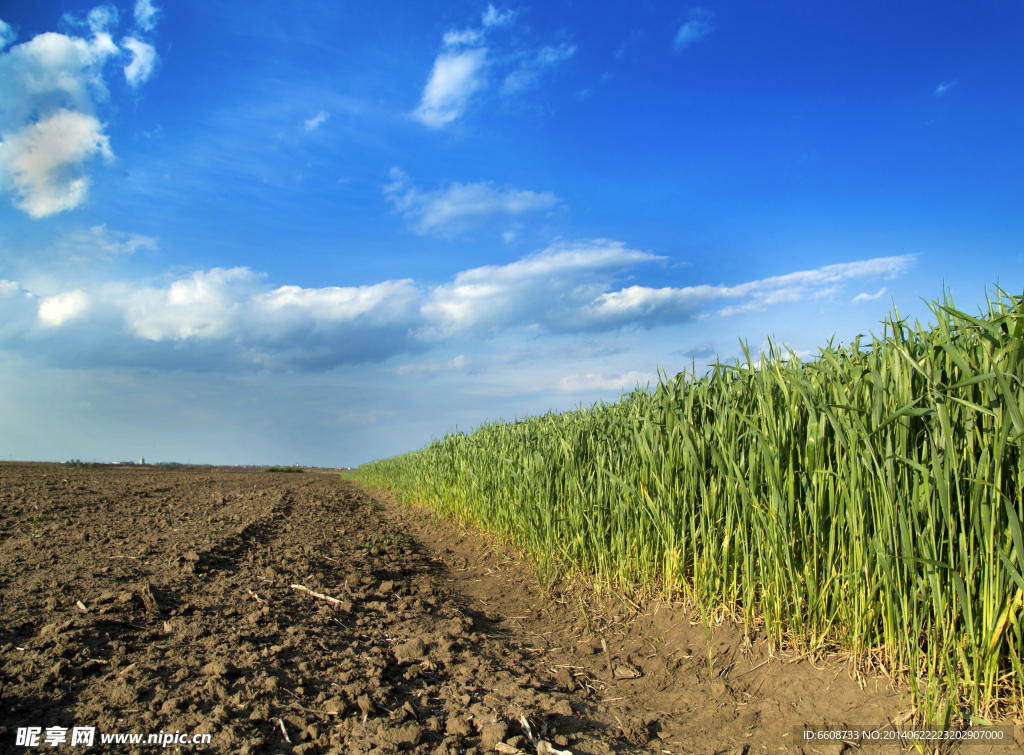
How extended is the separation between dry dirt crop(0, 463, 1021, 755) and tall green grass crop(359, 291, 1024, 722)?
0.24 meters

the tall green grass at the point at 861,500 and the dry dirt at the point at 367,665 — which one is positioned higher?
the tall green grass at the point at 861,500

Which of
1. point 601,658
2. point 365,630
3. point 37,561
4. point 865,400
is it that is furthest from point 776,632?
point 37,561

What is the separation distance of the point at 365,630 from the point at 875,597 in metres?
2.65

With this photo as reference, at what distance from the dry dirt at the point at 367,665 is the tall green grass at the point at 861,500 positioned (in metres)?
0.24

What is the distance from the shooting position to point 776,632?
259 centimetres

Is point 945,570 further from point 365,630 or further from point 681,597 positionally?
point 365,630

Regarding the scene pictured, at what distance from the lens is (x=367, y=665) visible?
257 cm

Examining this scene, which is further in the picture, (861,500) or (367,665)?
(367,665)

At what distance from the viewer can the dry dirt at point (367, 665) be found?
198 centimetres

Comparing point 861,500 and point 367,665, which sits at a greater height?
point 861,500

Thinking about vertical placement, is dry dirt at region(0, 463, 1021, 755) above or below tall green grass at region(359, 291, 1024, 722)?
below

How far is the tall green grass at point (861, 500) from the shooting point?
1900 millimetres

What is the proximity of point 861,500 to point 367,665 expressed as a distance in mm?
2354

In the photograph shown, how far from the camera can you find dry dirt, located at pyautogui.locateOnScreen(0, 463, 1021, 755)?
77.8 inches
